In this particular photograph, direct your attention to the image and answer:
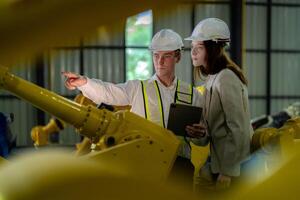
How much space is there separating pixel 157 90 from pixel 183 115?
1.14 ft

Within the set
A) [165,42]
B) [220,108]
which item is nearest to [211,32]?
[165,42]

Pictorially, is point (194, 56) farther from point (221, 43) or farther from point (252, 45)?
point (252, 45)

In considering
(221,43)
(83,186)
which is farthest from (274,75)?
(83,186)

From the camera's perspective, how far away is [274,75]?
13.5 m

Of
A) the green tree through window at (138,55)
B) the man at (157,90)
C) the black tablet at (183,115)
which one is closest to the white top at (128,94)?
the man at (157,90)

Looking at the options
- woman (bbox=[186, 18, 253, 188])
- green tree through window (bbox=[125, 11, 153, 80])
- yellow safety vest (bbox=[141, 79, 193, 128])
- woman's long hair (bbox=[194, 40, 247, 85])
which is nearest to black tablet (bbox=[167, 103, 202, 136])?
woman (bbox=[186, 18, 253, 188])

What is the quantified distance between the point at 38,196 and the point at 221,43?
82.0 inches

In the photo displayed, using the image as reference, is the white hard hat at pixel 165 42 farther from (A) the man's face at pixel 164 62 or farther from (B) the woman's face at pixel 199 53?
(B) the woman's face at pixel 199 53

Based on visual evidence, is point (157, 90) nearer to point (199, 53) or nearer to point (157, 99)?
point (157, 99)

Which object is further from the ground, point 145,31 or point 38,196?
point 145,31

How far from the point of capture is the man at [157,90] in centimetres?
291

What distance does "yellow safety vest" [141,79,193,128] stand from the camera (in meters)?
2.93

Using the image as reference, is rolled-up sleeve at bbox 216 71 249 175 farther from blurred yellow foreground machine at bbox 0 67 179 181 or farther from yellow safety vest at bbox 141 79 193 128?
blurred yellow foreground machine at bbox 0 67 179 181

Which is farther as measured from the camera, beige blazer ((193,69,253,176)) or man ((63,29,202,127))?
man ((63,29,202,127))
